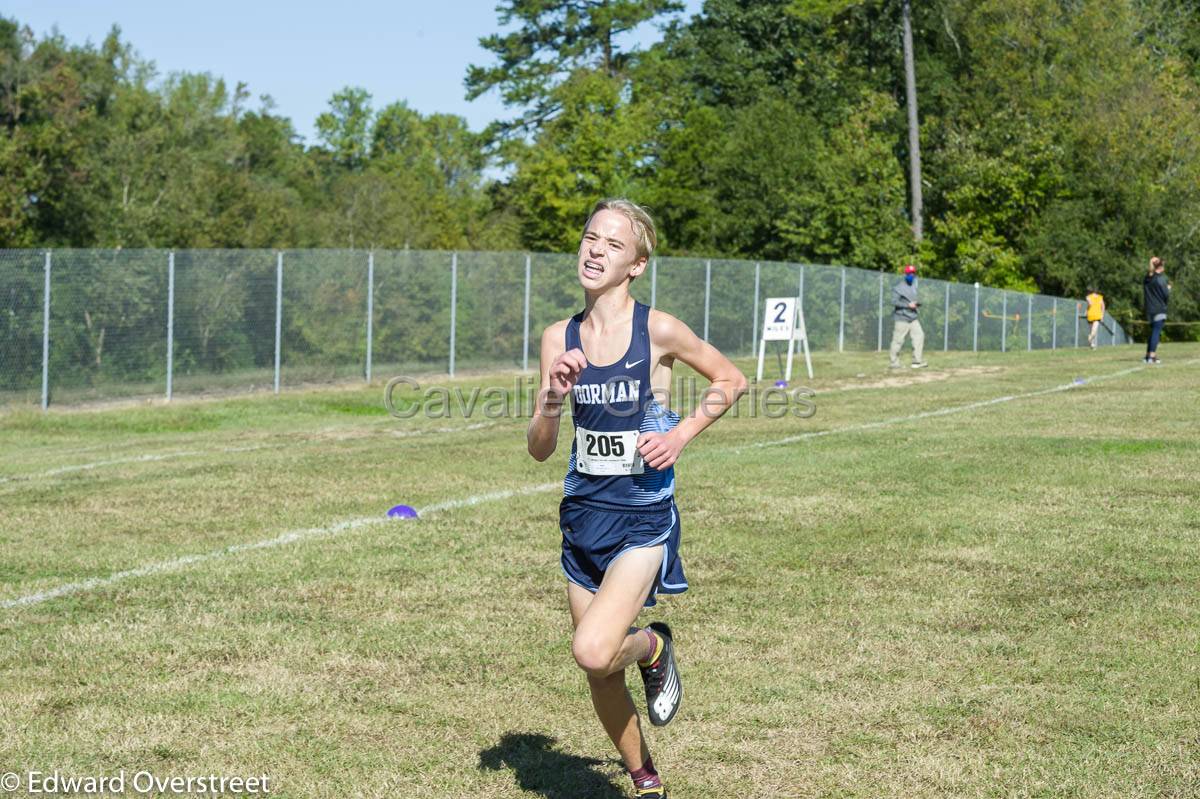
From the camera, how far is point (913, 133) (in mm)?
50781

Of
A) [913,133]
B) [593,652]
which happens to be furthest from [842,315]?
[593,652]

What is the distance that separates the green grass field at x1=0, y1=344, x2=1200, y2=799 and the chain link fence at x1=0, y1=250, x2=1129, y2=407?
7.22 m

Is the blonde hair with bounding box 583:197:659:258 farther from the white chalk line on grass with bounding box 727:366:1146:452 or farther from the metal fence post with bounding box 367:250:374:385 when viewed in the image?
the metal fence post with bounding box 367:250:374:385

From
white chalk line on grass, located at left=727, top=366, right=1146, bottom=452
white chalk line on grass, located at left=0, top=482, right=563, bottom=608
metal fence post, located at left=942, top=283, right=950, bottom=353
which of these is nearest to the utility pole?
metal fence post, located at left=942, top=283, right=950, bottom=353

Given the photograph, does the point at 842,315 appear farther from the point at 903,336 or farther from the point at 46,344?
the point at 46,344

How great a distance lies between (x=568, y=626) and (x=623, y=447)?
8.15ft

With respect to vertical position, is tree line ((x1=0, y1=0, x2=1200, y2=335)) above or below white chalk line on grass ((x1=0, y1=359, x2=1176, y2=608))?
above

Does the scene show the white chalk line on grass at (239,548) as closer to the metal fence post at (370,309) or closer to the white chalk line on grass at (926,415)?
the white chalk line on grass at (926,415)

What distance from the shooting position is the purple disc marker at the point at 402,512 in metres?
9.88

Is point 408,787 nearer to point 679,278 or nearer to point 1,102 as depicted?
point 679,278

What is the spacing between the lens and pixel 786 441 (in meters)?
14.5

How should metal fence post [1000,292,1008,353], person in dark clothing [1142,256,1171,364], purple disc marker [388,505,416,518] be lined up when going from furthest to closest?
metal fence post [1000,292,1008,353], person in dark clothing [1142,256,1171,364], purple disc marker [388,505,416,518]

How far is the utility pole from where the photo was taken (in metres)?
50.0

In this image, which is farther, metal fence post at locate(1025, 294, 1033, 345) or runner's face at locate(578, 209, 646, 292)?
metal fence post at locate(1025, 294, 1033, 345)
